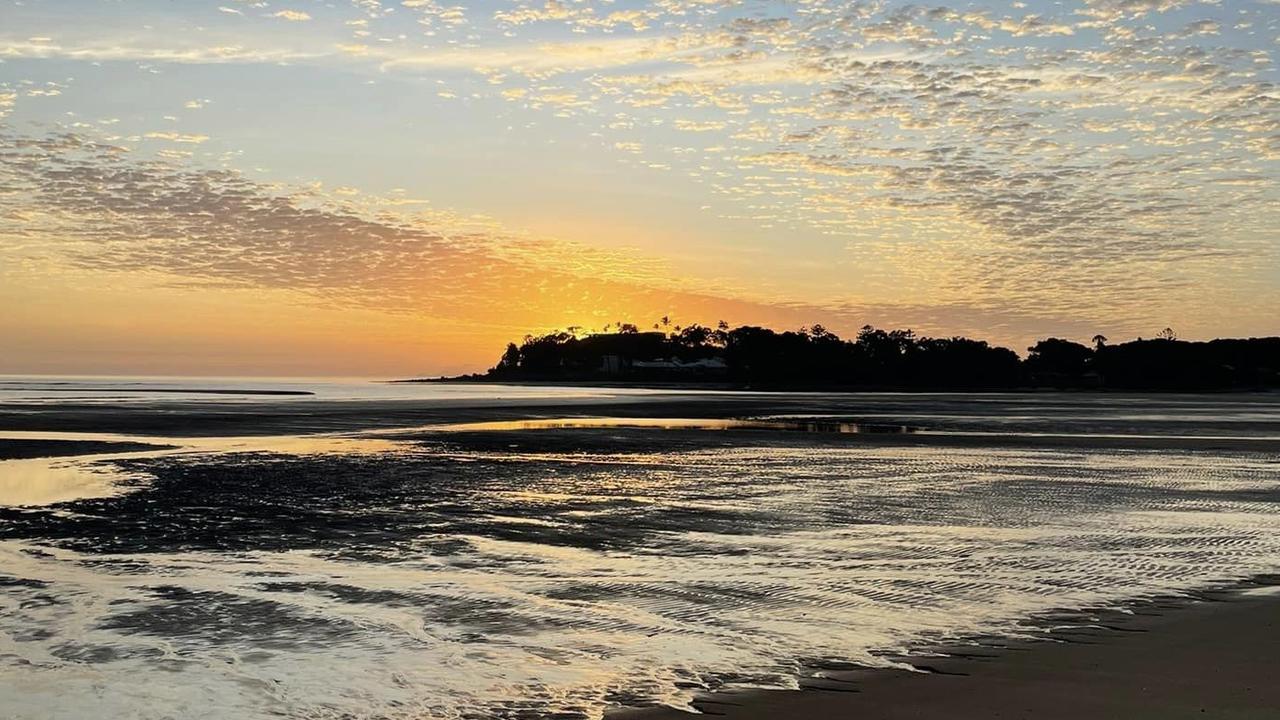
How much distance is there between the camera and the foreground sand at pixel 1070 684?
7617 mm

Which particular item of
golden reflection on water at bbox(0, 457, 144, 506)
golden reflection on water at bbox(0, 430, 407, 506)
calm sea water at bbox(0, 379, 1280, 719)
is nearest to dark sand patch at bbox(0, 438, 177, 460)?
golden reflection on water at bbox(0, 430, 407, 506)

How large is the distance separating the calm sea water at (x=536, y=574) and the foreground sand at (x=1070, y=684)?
51cm

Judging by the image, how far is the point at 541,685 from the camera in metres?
8.64

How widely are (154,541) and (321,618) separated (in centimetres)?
646

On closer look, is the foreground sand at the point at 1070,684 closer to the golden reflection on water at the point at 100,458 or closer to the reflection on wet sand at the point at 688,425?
the golden reflection on water at the point at 100,458

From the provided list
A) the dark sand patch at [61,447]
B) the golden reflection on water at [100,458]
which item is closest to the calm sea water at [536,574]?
the golden reflection on water at [100,458]

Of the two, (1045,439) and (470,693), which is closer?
(470,693)

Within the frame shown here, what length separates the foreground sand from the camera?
7617 mm

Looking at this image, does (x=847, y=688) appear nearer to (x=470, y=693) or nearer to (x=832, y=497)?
(x=470, y=693)

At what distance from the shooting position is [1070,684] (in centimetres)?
830

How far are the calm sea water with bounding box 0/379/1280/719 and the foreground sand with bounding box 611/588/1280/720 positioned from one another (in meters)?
0.51

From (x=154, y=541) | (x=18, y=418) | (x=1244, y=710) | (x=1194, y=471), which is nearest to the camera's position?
(x=1244, y=710)

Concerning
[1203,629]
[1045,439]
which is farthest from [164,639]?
[1045,439]

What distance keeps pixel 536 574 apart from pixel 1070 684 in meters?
7.23
